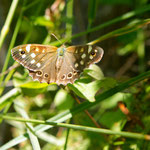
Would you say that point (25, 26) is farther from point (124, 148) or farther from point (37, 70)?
point (124, 148)

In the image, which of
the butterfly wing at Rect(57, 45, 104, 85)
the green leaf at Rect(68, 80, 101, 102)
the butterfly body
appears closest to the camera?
the green leaf at Rect(68, 80, 101, 102)

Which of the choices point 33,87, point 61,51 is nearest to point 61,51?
point 61,51

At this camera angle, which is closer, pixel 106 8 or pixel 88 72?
pixel 88 72

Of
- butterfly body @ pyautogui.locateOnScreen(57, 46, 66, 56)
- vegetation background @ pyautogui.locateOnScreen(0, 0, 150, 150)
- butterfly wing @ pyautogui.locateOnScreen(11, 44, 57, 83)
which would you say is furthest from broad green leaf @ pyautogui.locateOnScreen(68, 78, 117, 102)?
butterfly body @ pyautogui.locateOnScreen(57, 46, 66, 56)

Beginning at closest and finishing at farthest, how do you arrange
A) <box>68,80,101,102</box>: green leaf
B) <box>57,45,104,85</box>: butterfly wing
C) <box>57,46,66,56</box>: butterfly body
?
<box>68,80,101,102</box>: green leaf
<box>57,45,104,85</box>: butterfly wing
<box>57,46,66,56</box>: butterfly body

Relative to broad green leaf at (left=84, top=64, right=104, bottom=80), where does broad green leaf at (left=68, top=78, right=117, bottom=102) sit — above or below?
below

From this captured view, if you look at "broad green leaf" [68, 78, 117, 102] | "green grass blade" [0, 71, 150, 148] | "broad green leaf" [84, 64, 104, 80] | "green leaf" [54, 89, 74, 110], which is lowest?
"green leaf" [54, 89, 74, 110]

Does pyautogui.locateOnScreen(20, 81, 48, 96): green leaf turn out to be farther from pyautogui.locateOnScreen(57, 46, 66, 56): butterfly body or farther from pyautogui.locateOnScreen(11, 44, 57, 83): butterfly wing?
pyautogui.locateOnScreen(57, 46, 66, 56): butterfly body

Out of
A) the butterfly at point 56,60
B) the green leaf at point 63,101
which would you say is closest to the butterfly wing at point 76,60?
the butterfly at point 56,60

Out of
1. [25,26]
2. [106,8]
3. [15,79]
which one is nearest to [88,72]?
[15,79]
